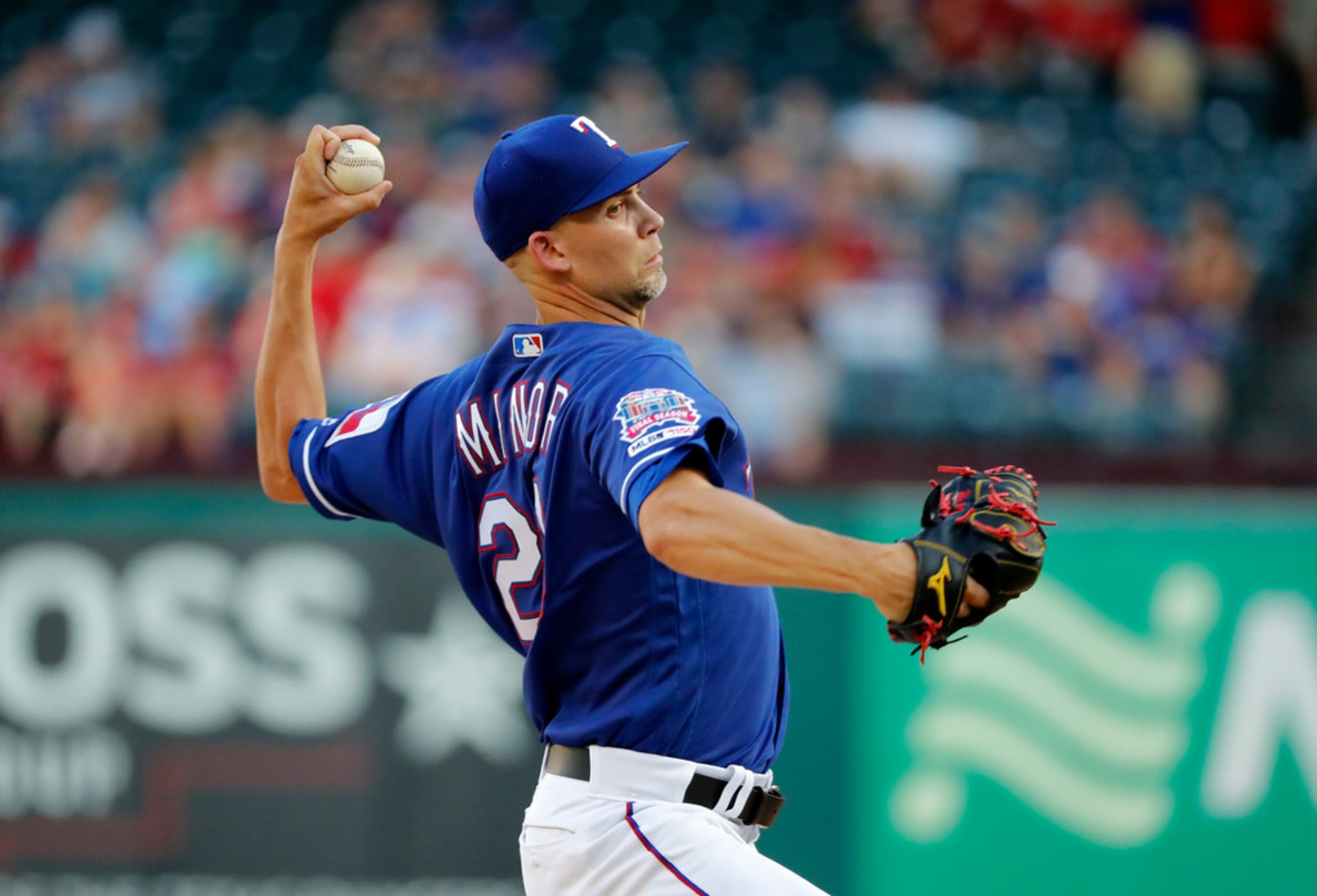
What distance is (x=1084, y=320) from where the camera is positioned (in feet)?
29.2

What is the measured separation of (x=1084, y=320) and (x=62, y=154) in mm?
6480

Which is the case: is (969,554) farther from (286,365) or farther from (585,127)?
(286,365)

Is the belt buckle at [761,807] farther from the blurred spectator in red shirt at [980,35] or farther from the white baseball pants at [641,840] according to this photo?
the blurred spectator in red shirt at [980,35]

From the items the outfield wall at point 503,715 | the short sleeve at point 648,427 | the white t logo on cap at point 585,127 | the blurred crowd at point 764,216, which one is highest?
the white t logo on cap at point 585,127

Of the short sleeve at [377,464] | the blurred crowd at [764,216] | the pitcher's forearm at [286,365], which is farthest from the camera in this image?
the blurred crowd at [764,216]

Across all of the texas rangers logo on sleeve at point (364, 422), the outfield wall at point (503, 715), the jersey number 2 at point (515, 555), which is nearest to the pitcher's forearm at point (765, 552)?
the jersey number 2 at point (515, 555)

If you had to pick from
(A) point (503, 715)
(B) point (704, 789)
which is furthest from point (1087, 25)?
(B) point (704, 789)

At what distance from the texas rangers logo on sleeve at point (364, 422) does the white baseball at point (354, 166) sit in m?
0.45

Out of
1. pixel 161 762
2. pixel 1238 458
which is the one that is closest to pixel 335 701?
pixel 161 762

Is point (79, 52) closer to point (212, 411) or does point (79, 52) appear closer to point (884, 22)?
point (212, 411)

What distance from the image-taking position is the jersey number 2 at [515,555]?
3.02 m

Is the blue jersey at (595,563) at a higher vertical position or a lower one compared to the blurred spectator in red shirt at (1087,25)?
lower

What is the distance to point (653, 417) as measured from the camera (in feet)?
8.57

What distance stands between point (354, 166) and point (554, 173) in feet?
1.78
